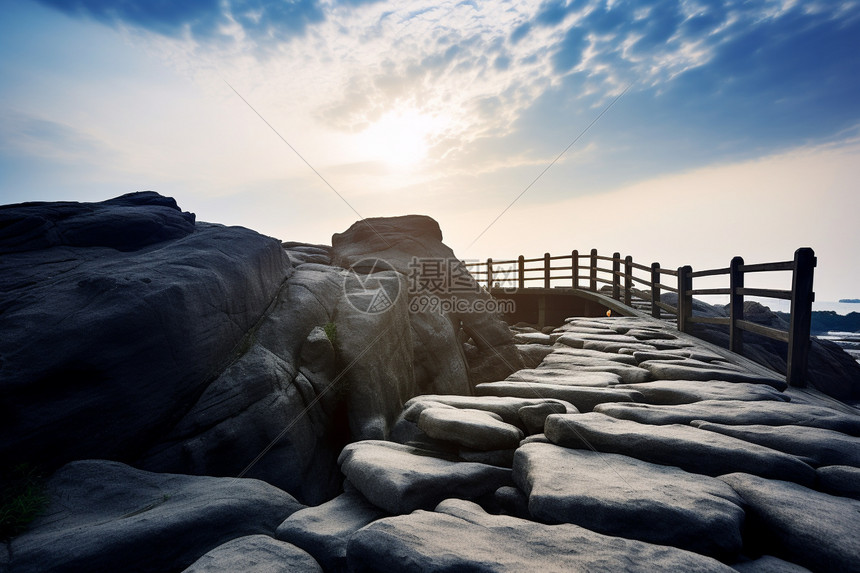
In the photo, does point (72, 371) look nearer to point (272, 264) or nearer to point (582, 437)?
point (272, 264)

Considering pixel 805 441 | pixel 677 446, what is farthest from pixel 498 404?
pixel 805 441

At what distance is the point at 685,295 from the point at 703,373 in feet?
14.5

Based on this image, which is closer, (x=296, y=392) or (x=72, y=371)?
(x=72, y=371)

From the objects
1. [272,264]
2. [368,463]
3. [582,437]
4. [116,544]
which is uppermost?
[272,264]

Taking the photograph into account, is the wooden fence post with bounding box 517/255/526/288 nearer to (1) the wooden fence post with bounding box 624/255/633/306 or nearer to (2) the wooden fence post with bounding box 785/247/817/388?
(1) the wooden fence post with bounding box 624/255/633/306

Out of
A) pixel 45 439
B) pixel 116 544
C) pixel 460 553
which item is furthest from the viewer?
pixel 45 439

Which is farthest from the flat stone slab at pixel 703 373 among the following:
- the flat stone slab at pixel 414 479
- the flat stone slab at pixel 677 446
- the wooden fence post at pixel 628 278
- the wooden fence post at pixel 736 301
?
the wooden fence post at pixel 628 278

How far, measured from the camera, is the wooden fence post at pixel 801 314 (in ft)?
17.2

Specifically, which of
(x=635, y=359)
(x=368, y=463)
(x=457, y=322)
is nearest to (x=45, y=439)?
(x=368, y=463)

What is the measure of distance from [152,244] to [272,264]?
199 cm

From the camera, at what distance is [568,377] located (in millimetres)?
5480

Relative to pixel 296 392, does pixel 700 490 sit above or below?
above

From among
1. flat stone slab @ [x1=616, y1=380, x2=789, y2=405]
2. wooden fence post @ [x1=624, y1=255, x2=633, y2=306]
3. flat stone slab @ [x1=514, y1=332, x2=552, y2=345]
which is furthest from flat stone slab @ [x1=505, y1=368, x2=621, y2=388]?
wooden fence post @ [x1=624, y1=255, x2=633, y2=306]

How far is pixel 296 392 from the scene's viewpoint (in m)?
6.03
